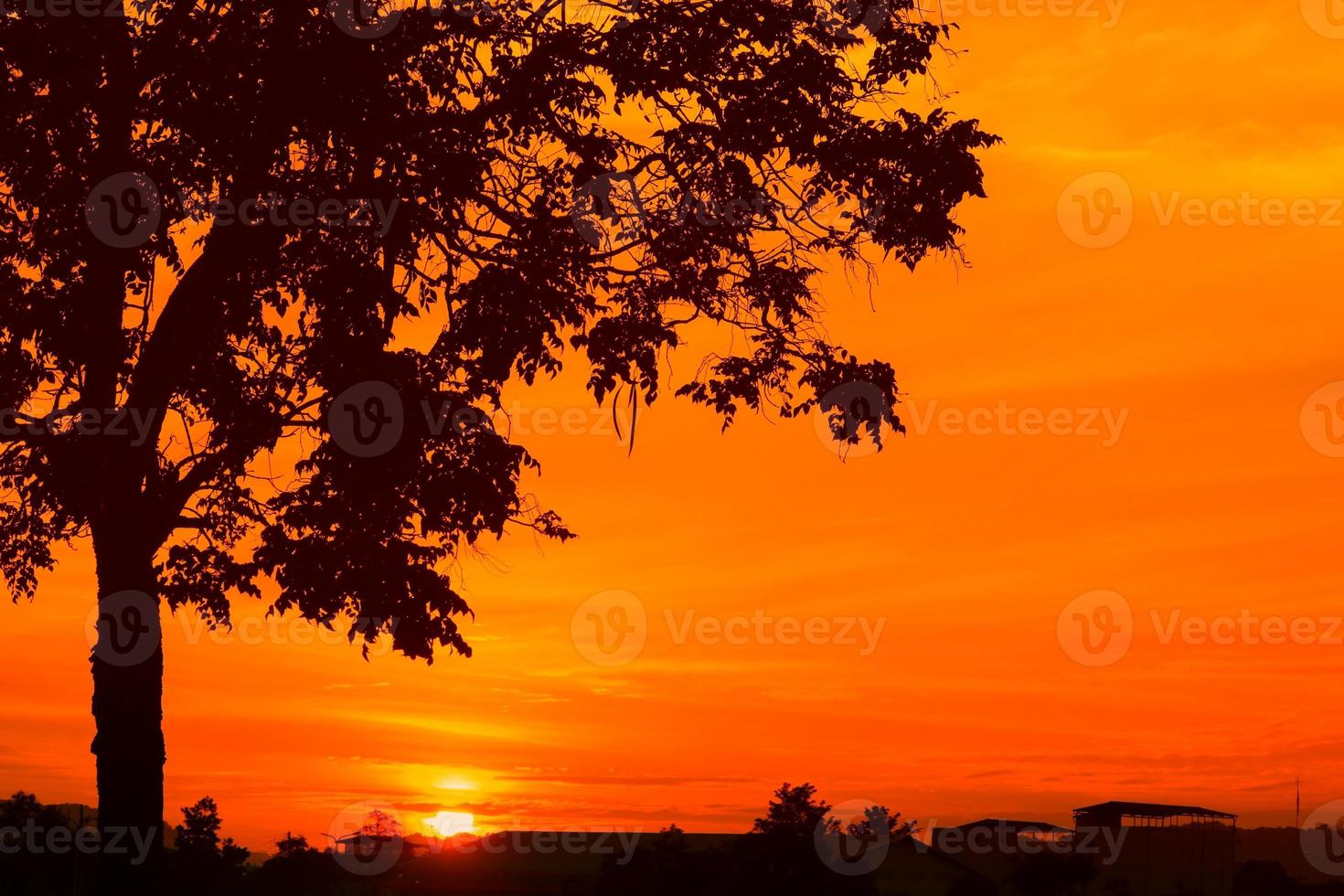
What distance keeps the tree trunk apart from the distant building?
6816 cm

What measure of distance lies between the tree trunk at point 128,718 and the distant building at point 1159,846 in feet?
224

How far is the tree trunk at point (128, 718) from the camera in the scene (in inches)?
713

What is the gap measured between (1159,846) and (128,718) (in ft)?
256

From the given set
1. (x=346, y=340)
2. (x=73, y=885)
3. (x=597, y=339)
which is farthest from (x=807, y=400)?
(x=73, y=885)

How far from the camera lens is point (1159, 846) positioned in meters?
86.2

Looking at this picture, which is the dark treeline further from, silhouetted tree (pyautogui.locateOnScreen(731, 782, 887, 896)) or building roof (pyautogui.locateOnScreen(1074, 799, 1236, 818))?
building roof (pyautogui.locateOnScreen(1074, 799, 1236, 818))

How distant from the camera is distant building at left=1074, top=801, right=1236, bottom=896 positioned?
81.7 m

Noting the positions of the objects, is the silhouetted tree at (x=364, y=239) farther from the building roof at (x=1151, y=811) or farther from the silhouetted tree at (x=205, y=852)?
the building roof at (x=1151, y=811)

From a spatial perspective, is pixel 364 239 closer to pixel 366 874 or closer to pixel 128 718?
pixel 128 718

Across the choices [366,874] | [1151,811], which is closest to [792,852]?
[366,874]

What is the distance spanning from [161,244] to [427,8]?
4152 mm

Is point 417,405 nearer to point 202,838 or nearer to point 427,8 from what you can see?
point 427,8

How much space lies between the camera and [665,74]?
1812 centimetres

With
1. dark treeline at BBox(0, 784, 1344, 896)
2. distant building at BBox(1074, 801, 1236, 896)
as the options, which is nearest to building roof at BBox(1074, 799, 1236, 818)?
distant building at BBox(1074, 801, 1236, 896)
